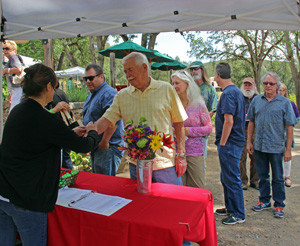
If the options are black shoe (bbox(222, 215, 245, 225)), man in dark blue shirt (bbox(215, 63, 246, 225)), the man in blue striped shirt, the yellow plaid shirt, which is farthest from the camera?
the man in blue striped shirt

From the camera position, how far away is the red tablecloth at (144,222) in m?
1.55

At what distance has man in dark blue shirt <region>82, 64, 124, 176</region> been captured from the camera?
309cm

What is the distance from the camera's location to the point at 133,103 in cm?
237

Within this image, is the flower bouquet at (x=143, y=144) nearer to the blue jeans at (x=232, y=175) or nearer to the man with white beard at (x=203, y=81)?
the blue jeans at (x=232, y=175)

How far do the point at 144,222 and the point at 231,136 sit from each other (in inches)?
79.7

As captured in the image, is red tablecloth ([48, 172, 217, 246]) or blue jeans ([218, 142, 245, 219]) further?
blue jeans ([218, 142, 245, 219])

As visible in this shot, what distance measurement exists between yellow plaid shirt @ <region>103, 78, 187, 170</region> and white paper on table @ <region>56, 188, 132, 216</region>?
0.44 metres

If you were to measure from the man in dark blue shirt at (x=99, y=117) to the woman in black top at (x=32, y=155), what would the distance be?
1170mm

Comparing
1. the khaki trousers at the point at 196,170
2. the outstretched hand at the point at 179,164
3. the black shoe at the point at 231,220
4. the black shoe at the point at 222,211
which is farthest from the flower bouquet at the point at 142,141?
the black shoe at the point at 222,211

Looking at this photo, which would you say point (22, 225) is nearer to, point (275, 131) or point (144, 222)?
point (144, 222)

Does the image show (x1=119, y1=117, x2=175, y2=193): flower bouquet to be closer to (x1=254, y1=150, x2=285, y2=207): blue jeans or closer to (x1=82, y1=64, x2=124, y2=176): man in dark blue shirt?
(x1=82, y1=64, x2=124, y2=176): man in dark blue shirt

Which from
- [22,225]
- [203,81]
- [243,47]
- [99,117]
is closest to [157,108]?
[99,117]

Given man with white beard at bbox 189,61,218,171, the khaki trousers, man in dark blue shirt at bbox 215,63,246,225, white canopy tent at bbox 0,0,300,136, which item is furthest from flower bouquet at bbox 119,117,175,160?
man with white beard at bbox 189,61,218,171

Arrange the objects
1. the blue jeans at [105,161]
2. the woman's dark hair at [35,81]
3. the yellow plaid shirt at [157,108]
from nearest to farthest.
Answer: the woman's dark hair at [35,81] → the yellow plaid shirt at [157,108] → the blue jeans at [105,161]
